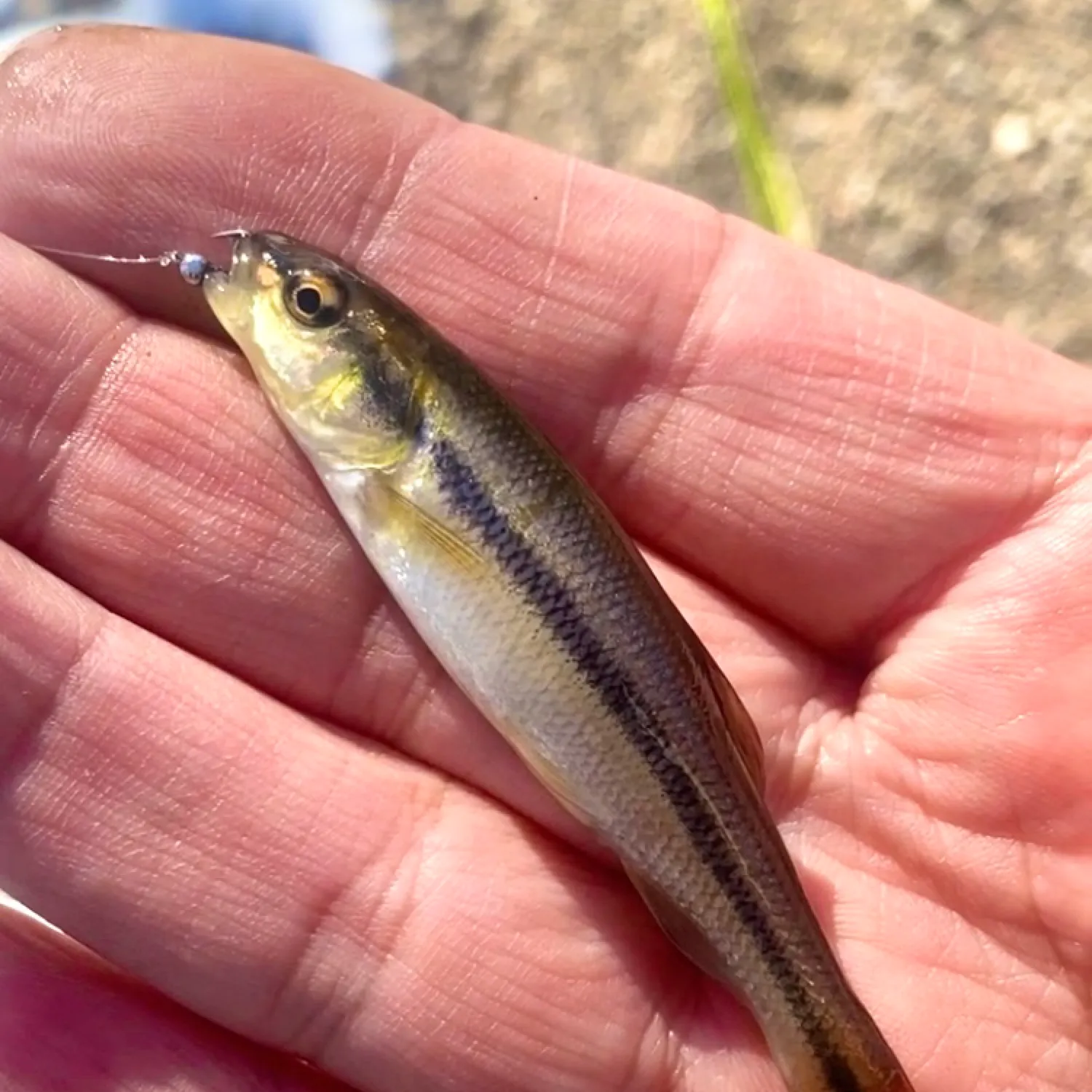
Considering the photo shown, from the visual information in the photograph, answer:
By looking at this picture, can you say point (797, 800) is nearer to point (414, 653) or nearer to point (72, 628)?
point (414, 653)

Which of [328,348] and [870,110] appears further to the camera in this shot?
[870,110]

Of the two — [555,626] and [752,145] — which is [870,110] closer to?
[752,145]

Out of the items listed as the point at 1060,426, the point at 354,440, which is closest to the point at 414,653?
the point at 354,440

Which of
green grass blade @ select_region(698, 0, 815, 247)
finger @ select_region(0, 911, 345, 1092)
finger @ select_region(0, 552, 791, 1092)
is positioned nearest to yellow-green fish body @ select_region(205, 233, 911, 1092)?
finger @ select_region(0, 552, 791, 1092)

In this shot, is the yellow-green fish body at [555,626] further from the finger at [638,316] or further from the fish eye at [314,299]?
the finger at [638,316]

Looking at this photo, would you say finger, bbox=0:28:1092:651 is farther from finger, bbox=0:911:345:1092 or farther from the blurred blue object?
the blurred blue object

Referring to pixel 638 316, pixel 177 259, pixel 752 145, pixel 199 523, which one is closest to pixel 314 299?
pixel 177 259

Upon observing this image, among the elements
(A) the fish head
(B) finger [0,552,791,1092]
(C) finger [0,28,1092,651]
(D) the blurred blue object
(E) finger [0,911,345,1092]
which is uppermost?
(D) the blurred blue object
